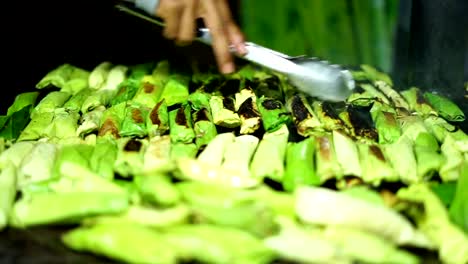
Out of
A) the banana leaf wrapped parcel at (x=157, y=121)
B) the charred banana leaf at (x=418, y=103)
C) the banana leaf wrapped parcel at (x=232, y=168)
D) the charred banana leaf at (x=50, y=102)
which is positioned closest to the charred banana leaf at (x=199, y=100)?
the banana leaf wrapped parcel at (x=232, y=168)

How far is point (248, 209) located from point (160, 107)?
1.09 m

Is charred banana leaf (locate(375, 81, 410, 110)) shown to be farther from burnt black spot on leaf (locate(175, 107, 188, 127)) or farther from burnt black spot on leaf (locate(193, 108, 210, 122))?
burnt black spot on leaf (locate(175, 107, 188, 127))

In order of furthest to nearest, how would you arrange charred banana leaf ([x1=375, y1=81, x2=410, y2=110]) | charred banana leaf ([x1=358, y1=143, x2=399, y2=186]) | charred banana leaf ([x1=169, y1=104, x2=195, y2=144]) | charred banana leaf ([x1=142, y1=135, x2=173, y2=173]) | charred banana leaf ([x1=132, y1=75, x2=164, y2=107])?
1. charred banana leaf ([x1=375, y1=81, x2=410, y2=110])
2. charred banana leaf ([x1=132, y1=75, x2=164, y2=107])
3. charred banana leaf ([x1=169, y1=104, x2=195, y2=144])
4. charred banana leaf ([x1=358, y1=143, x2=399, y2=186])
5. charred banana leaf ([x1=142, y1=135, x2=173, y2=173])

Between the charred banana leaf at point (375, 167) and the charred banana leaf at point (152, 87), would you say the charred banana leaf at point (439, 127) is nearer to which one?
the charred banana leaf at point (375, 167)

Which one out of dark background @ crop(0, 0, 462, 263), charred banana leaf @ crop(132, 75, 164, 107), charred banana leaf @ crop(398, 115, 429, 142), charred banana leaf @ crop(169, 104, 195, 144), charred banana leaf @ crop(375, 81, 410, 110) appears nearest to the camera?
charred banana leaf @ crop(169, 104, 195, 144)

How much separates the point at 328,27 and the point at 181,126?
1988mm

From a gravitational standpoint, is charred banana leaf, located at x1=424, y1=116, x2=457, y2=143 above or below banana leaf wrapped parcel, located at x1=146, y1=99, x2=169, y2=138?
below

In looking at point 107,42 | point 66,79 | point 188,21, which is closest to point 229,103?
point 188,21

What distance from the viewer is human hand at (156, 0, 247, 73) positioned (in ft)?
9.66

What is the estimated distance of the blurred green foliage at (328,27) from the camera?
14.3ft

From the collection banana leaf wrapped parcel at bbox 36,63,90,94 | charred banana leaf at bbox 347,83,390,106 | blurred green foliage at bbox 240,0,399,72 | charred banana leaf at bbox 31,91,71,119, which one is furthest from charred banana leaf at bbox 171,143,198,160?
blurred green foliage at bbox 240,0,399,72

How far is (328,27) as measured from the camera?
450cm

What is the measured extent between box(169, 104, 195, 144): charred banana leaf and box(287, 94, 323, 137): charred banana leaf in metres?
0.51

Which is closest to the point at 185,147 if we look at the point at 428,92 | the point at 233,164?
the point at 233,164
